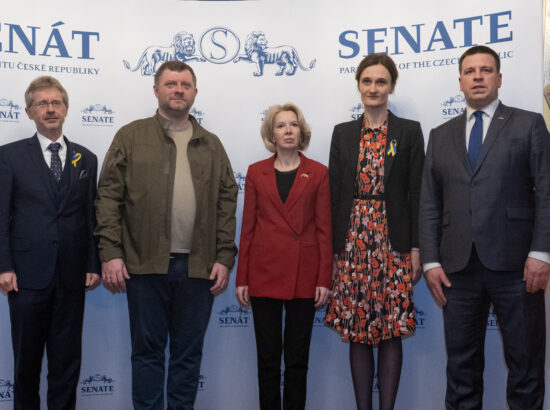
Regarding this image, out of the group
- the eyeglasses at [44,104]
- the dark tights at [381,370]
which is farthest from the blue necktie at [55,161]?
the dark tights at [381,370]

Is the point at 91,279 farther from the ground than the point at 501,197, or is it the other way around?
the point at 501,197

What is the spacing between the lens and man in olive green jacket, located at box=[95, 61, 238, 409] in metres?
2.60

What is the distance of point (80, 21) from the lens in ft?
11.1

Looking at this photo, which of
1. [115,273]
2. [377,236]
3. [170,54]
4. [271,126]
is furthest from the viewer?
[170,54]

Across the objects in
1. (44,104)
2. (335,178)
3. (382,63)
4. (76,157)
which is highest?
(382,63)

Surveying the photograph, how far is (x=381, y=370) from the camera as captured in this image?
2736mm

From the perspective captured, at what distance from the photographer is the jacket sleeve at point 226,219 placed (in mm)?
2752

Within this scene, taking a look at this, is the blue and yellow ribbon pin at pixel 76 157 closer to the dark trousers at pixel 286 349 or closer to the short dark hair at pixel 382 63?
the dark trousers at pixel 286 349

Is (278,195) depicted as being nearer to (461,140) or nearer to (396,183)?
(396,183)

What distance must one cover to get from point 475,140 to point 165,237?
1530 mm

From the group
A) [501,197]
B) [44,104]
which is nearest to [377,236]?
[501,197]

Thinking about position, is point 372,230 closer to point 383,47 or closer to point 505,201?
point 505,201

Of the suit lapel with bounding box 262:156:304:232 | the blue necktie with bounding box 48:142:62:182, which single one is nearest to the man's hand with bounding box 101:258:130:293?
the blue necktie with bounding box 48:142:62:182

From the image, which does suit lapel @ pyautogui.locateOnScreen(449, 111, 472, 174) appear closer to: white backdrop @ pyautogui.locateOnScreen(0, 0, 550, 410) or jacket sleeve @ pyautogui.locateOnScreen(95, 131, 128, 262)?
white backdrop @ pyautogui.locateOnScreen(0, 0, 550, 410)
